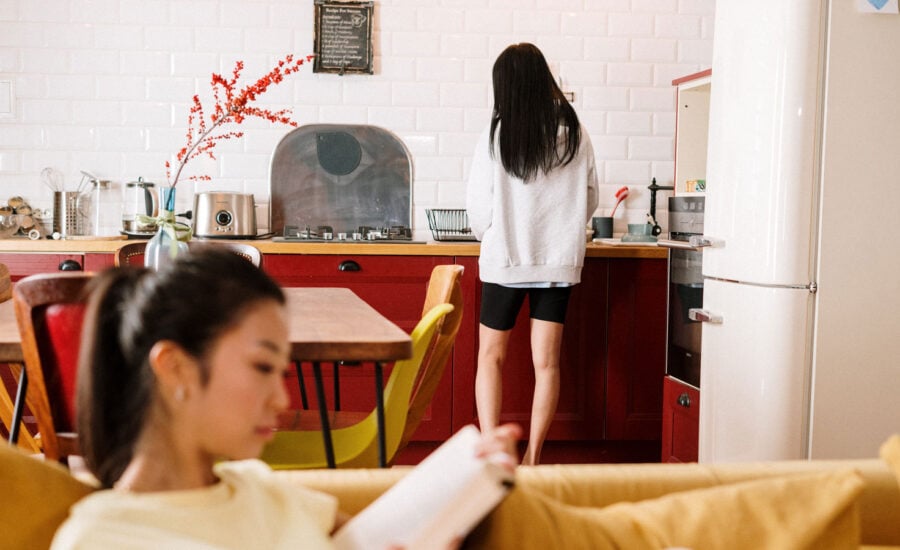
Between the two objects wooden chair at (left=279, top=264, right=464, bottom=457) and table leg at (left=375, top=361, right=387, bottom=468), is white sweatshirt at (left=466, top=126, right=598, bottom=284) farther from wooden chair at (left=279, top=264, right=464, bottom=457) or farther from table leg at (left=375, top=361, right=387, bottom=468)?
table leg at (left=375, top=361, right=387, bottom=468)

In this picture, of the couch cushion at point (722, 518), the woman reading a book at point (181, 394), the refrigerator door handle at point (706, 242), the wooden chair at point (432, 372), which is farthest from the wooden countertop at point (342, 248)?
the woman reading a book at point (181, 394)

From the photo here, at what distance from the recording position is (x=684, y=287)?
3547 mm

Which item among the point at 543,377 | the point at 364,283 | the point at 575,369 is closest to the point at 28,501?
the point at 543,377

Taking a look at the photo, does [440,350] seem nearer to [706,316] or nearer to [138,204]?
[706,316]

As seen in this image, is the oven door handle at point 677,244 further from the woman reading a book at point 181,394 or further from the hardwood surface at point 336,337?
the woman reading a book at point 181,394

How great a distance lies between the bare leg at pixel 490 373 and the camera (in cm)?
362

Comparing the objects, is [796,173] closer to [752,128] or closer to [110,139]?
[752,128]

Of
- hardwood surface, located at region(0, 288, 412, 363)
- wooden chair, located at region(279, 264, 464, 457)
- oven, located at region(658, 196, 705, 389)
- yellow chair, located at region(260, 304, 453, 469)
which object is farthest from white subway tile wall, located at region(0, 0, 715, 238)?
yellow chair, located at region(260, 304, 453, 469)

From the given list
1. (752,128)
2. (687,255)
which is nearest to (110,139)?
(687,255)

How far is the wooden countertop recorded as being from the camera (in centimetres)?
373

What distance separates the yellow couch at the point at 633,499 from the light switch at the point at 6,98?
3.44 m

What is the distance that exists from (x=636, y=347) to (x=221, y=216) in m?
1.80

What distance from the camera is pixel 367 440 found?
2.31m

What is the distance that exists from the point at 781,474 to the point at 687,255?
6.82 ft
